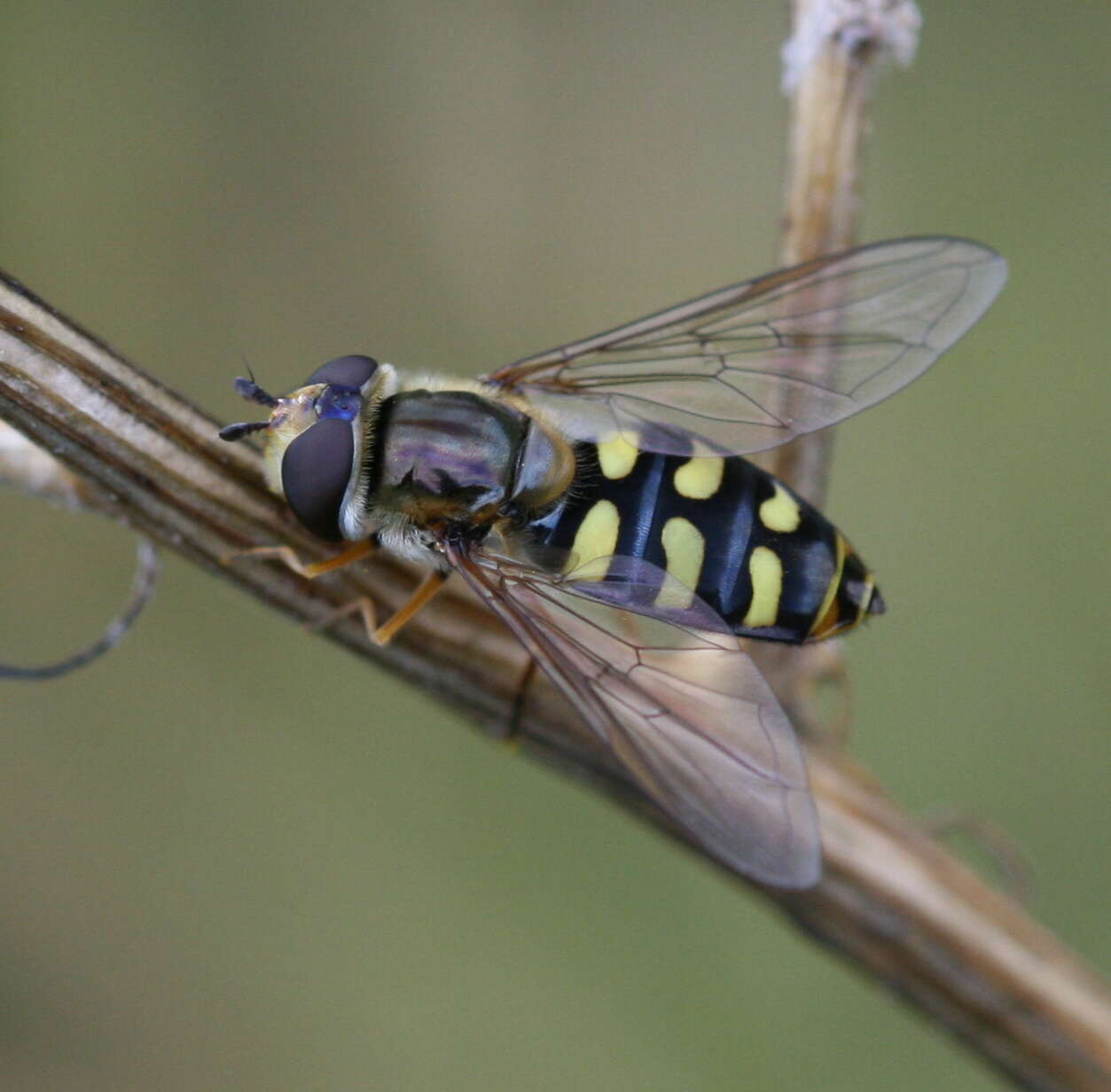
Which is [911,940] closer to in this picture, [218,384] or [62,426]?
[62,426]

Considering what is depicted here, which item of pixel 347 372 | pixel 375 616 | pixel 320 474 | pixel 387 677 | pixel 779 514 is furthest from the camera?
pixel 387 677

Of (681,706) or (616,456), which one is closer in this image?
(681,706)

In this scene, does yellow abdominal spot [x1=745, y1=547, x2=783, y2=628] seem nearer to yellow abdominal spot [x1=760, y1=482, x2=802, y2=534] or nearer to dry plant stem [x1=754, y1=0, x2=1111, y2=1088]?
yellow abdominal spot [x1=760, y1=482, x2=802, y2=534]

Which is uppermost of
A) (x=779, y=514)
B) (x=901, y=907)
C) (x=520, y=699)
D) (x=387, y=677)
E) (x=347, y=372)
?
(x=347, y=372)

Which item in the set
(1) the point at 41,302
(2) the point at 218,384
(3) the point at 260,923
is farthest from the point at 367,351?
(1) the point at 41,302

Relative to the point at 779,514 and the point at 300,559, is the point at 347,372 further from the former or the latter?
the point at 779,514

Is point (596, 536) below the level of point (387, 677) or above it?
above

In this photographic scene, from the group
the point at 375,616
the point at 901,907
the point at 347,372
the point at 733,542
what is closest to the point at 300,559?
the point at 375,616
